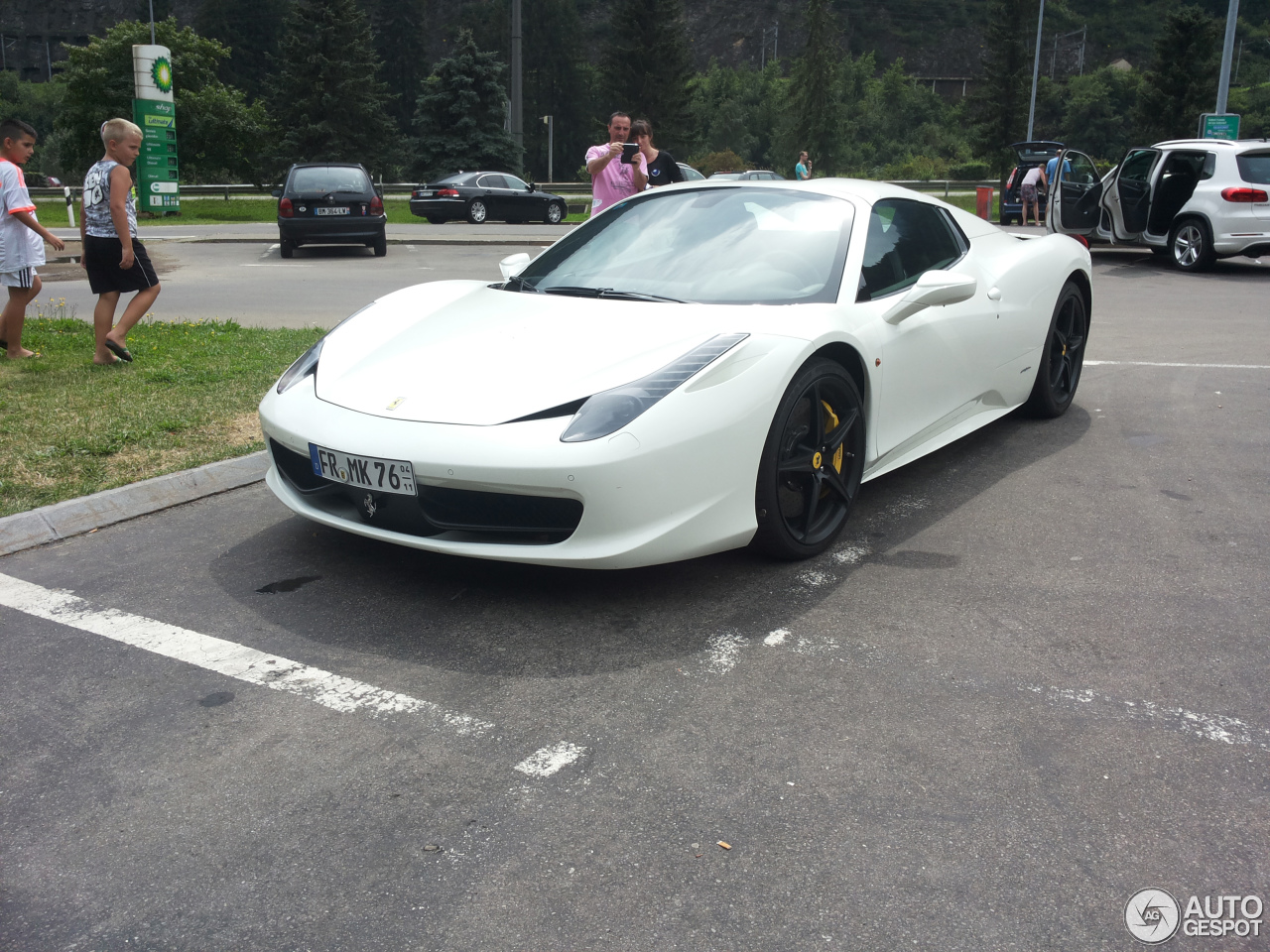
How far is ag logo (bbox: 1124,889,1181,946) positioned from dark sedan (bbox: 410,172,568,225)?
26494 mm

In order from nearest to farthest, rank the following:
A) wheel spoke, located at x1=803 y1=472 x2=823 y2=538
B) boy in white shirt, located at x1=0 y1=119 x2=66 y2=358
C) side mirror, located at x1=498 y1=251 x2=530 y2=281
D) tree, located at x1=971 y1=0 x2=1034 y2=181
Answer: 1. wheel spoke, located at x1=803 y1=472 x2=823 y2=538
2. side mirror, located at x1=498 y1=251 x2=530 y2=281
3. boy in white shirt, located at x1=0 y1=119 x2=66 y2=358
4. tree, located at x1=971 y1=0 x2=1034 y2=181

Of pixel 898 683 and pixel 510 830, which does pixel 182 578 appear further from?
pixel 898 683

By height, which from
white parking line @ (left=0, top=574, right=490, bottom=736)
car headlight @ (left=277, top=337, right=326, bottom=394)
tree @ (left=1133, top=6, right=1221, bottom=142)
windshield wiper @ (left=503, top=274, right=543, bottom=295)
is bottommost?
white parking line @ (left=0, top=574, right=490, bottom=736)

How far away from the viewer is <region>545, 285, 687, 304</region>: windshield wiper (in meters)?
4.26

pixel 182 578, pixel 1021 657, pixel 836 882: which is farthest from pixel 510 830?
pixel 182 578

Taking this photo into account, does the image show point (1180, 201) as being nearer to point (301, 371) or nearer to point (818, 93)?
point (301, 371)

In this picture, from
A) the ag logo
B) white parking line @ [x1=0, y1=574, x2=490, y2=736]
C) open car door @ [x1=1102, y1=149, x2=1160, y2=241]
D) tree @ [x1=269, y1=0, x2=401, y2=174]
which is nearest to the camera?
the ag logo

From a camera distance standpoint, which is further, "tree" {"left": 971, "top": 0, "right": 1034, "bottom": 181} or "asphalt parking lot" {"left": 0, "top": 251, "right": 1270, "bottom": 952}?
"tree" {"left": 971, "top": 0, "right": 1034, "bottom": 181}

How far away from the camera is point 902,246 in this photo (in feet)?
15.8

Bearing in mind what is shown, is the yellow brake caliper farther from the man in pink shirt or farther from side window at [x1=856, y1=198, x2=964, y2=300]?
the man in pink shirt

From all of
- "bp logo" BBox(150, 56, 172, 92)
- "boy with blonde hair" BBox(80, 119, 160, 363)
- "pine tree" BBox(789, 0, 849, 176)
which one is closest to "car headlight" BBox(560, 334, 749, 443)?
"boy with blonde hair" BBox(80, 119, 160, 363)

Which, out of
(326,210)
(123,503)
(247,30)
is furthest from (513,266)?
(247,30)

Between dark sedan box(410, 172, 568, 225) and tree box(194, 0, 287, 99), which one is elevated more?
tree box(194, 0, 287, 99)

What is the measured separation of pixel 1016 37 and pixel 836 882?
271 ft
